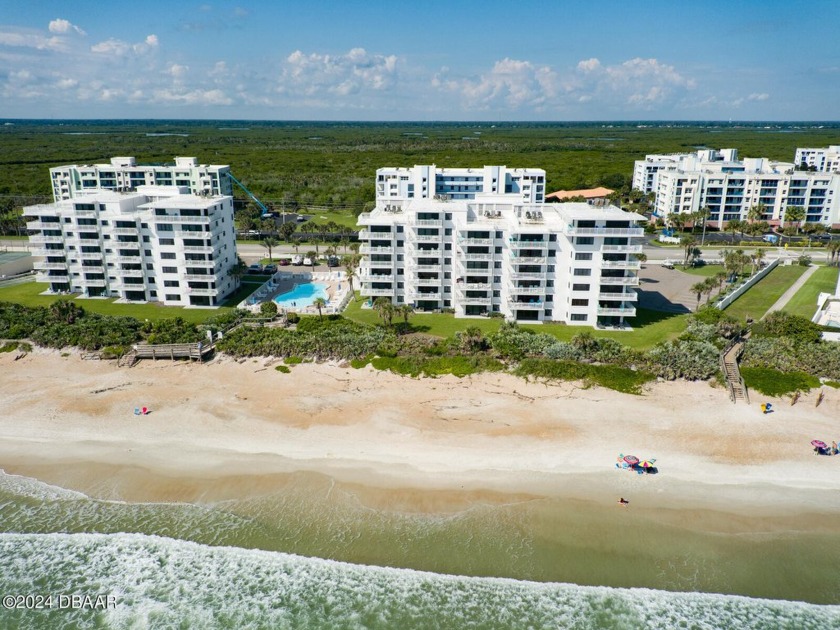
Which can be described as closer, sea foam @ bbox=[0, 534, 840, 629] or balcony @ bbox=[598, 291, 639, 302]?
sea foam @ bbox=[0, 534, 840, 629]

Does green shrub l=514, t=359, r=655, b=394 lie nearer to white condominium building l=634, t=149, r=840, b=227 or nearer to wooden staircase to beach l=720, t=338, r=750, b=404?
wooden staircase to beach l=720, t=338, r=750, b=404

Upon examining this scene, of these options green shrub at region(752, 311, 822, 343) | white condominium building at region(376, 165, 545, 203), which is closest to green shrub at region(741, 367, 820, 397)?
green shrub at region(752, 311, 822, 343)

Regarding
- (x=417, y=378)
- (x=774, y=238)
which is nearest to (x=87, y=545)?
(x=417, y=378)

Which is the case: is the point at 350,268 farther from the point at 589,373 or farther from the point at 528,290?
the point at 589,373

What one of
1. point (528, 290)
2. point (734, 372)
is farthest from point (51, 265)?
point (734, 372)

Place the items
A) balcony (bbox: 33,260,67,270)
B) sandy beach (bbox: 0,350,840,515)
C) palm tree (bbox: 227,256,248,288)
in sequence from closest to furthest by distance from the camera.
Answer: sandy beach (bbox: 0,350,840,515), balcony (bbox: 33,260,67,270), palm tree (bbox: 227,256,248,288)

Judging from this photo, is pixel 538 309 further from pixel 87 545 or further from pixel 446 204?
pixel 87 545

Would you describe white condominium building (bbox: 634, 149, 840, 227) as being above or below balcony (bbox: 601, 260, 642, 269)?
above
